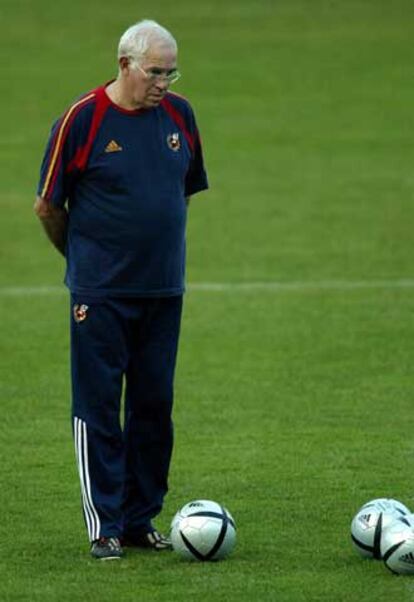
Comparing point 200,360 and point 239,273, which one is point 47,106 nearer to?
point 239,273

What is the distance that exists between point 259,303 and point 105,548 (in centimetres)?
867

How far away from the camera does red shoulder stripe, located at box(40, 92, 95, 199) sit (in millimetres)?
9898

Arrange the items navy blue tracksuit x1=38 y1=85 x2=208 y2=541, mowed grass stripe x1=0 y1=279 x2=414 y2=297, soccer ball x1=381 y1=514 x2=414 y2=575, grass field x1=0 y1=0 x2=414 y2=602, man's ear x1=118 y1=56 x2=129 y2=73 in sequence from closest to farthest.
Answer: soccer ball x1=381 y1=514 x2=414 y2=575 < man's ear x1=118 y1=56 x2=129 y2=73 < navy blue tracksuit x1=38 y1=85 x2=208 y2=541 < grass field x1=0 y1=0 x2=414 y2=602 < mowed grass stripe x1=0 y1=279 x2=414 y2=297

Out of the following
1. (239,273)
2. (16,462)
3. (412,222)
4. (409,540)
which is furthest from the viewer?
(412,222)

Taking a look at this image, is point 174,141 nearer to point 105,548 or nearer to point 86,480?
point 86,480

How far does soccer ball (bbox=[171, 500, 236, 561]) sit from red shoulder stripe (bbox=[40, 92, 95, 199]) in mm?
1710

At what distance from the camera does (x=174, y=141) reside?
10.1 metres

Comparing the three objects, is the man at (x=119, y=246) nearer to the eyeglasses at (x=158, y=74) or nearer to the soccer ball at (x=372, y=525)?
the eyeglasses at (x=158, y=74)

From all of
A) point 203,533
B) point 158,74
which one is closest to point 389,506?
point 203,533

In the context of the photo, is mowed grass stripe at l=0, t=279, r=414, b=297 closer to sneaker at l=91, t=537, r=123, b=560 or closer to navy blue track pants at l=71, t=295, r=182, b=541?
navy blue track pants at l=71, t=295, r=182, b=541

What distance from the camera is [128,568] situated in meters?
10.1

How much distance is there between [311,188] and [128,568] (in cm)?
1608

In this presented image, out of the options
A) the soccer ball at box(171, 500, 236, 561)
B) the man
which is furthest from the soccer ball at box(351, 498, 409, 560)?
the man

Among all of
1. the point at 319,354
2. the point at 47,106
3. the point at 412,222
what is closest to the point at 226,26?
the point at 47,106
